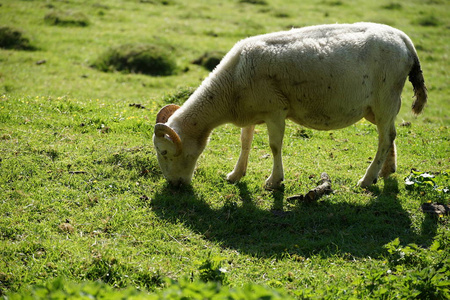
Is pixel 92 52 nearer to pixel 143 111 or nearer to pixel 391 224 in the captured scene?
pixel 143 111

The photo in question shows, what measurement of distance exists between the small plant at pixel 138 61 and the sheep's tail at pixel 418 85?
9840 millimetres

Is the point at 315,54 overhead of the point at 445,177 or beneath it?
overhead

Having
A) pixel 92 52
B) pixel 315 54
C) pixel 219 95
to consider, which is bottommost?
pixel 92 52

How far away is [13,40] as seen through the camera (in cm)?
1812

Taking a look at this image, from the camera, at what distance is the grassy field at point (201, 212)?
5.52 meters

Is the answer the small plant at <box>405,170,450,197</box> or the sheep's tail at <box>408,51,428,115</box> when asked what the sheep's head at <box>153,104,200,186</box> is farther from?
the sheep's tail at <box>408,51,428,115</box>

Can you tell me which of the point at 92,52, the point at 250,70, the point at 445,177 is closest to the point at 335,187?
the point at 445,177

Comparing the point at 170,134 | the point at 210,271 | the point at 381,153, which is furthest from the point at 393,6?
the point at 210,271

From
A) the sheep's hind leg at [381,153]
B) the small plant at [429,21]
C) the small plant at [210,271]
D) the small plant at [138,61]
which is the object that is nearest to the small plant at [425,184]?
the sheep's hind leg at [381,153]

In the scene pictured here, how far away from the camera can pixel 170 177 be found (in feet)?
26.0

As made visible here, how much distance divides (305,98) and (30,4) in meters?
19.1

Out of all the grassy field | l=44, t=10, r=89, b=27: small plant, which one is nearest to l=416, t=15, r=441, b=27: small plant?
the grassy field

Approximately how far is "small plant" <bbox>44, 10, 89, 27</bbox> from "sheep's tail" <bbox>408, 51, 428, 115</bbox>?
645 inches

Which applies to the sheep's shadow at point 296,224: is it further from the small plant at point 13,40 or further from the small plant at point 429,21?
the small plant at point 429,21
